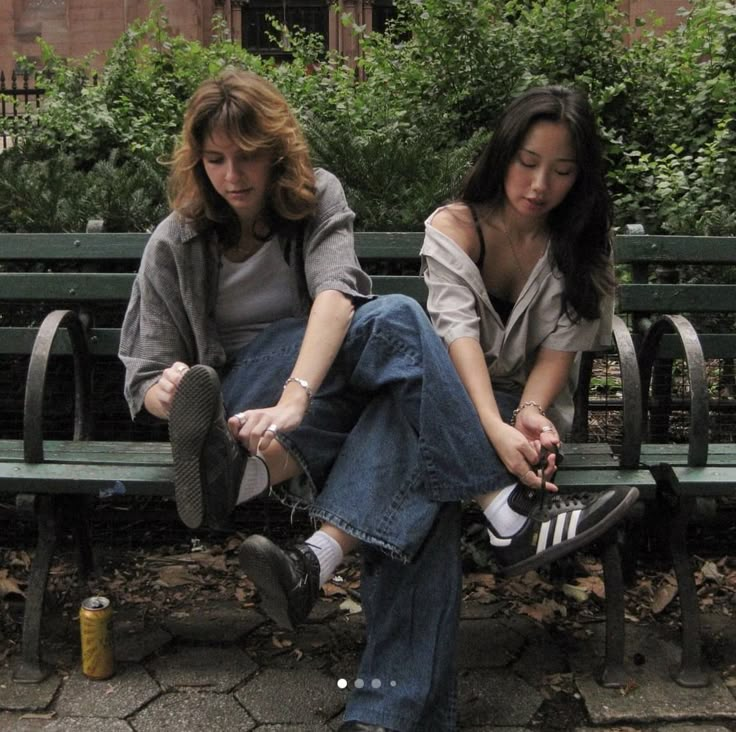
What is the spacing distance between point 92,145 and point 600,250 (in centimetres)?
354

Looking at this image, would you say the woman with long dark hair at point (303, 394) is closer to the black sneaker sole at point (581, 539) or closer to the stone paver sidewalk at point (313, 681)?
the black sneaker sole at point (581, 539)

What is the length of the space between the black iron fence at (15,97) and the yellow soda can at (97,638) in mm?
3331

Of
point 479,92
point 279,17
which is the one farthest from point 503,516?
point 279,17

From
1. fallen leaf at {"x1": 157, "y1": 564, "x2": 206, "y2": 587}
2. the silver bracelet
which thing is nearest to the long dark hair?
the silver bracelet

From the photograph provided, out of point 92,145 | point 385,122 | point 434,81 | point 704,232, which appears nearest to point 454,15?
point 434,81

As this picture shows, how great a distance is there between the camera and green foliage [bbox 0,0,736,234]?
5.11 meters

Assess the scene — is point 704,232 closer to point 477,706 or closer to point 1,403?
point 477,706

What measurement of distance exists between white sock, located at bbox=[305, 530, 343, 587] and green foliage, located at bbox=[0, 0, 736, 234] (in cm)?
222

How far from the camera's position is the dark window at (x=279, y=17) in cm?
1883

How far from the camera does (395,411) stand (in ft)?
8.51

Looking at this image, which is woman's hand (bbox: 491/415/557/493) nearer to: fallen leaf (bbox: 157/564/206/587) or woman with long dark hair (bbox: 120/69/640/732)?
woman with long dark hair (bbox: 120/69/640/732)

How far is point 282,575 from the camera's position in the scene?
7.73 ft

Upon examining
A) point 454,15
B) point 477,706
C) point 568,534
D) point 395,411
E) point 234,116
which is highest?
point 454,15

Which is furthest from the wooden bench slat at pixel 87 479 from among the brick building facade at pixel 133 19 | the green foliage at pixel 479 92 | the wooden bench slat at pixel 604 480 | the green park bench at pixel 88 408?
the brick building facade at pixel 133 19
